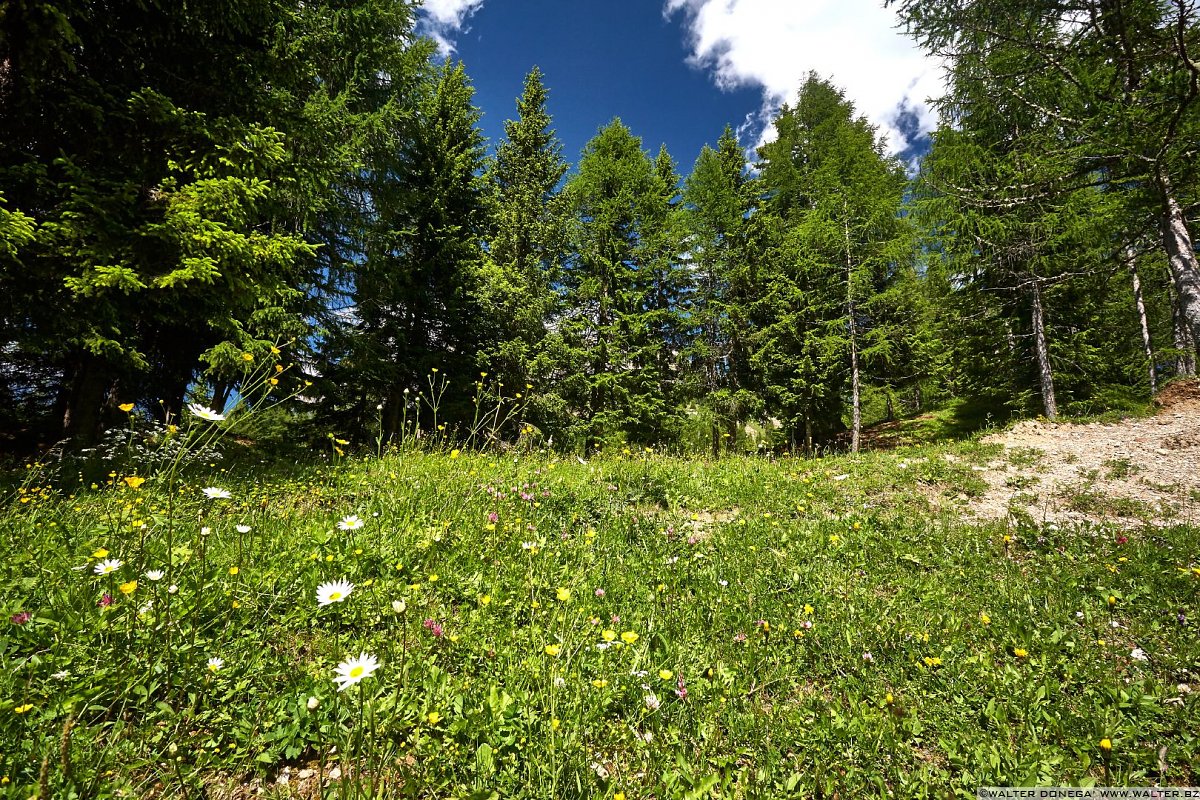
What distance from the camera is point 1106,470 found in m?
6.80

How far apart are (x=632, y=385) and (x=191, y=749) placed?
12546 millimetres

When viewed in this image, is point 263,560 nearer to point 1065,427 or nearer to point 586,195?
point 1065,427

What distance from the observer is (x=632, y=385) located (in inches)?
545

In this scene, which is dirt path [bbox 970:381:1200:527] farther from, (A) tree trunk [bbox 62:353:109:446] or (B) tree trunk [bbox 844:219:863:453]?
(A) tree trunk [bbox 62:353:109:446]

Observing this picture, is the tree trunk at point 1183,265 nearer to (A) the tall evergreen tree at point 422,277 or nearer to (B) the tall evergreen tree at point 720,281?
(B) the tall evergreen tree at point 720,281

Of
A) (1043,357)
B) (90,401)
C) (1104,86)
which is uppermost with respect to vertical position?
(1104,86)

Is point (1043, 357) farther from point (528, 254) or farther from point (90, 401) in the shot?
point (90, 401)

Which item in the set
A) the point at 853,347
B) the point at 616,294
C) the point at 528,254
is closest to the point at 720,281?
the point at 616,294

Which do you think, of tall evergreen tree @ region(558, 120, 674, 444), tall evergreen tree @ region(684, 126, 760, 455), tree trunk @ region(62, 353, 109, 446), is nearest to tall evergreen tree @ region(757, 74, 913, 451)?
tall evergreen tree @ region(684, 126, 760, 455)

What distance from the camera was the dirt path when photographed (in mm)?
5484

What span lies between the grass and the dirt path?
4.80 ft

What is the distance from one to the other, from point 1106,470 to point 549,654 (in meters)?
9.31

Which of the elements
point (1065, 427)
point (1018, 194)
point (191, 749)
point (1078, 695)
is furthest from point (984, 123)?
point (191, 749)

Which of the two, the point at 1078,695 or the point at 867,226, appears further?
the point at 867,226
